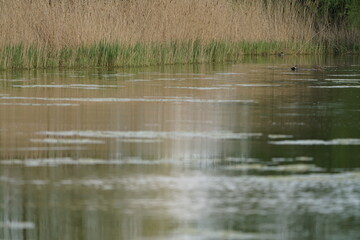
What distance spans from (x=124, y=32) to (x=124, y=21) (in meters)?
0.38

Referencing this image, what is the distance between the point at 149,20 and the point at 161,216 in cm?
1732

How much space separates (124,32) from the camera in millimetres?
21328

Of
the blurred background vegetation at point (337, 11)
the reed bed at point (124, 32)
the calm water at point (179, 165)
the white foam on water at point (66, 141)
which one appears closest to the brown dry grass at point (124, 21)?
the reed bed at point (124, 32)

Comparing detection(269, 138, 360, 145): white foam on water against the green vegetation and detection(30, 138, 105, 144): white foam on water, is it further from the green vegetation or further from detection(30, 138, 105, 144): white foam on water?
the green vegetation

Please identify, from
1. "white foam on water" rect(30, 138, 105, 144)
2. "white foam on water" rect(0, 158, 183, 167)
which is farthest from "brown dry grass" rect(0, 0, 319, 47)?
"white foam on water" rect(0, 158, 183, 167)

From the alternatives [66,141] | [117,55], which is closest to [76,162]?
[66,141]

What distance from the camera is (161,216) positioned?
5.60 meters

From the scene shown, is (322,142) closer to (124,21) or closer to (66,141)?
(66,141)

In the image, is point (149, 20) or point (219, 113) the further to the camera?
point (149, 20)

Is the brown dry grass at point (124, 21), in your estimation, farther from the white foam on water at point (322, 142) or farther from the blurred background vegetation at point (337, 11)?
the white foam on water at point (322, 142)

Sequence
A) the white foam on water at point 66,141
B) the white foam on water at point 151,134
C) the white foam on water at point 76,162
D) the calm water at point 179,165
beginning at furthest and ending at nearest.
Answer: the white foam on water at point 151,134
the white foam on water at point 66,141
the white foam on water at point 76,162
the calm water at point 179,165

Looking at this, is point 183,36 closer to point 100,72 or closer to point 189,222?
point 100,72

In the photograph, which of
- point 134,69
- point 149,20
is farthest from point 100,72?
point 149,20

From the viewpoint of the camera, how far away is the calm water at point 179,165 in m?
5.45
